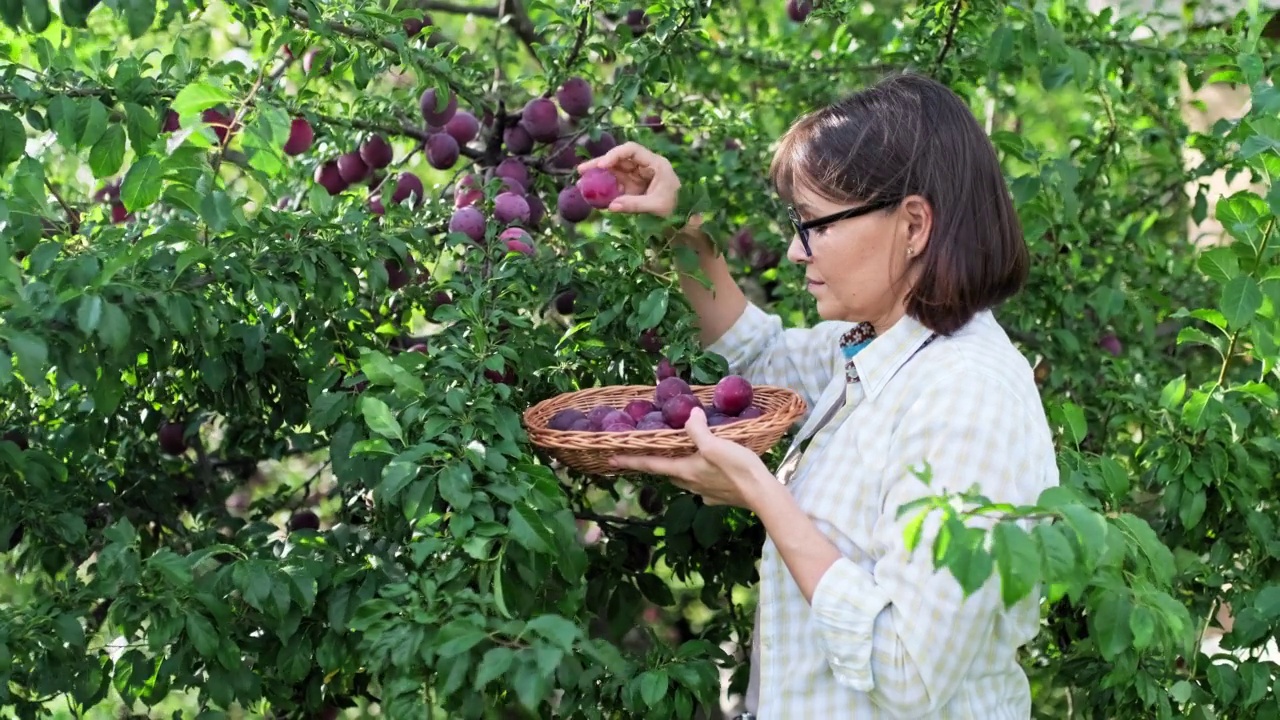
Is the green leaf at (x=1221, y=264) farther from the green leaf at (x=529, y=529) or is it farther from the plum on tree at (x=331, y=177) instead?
the plum on tree at (x=331, y=177)

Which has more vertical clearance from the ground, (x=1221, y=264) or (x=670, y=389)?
(x=1221, y=264)

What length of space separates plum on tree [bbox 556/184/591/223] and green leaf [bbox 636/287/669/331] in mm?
538

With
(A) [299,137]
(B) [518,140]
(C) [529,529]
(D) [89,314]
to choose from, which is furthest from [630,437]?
(A) [299,137]

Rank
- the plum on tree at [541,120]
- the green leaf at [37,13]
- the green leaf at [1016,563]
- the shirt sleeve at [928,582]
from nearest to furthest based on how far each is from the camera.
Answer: the green leaf at [1016,563] < the shirt sleeve at [928,582] < the green leaf at [37,13] < the plum on tree at [541,120]

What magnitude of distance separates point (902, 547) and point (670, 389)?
1.71 feet

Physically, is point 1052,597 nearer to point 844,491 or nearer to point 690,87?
point 844,491

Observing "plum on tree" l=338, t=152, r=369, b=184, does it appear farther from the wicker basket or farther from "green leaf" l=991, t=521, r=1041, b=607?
"green leaf" l=991, t=521, r=1041, b=607

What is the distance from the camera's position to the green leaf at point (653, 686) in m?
1.62

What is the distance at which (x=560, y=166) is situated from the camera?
272 cm

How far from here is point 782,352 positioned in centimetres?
225

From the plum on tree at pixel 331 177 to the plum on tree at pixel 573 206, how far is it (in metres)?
0.50

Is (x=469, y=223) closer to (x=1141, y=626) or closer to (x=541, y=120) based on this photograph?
(x=541, y=120)

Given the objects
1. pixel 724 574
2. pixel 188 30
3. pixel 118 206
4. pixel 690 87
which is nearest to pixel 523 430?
pixel 724 574

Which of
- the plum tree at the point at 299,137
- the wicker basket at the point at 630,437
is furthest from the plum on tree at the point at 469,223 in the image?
the plum tree at the point at 299,137
